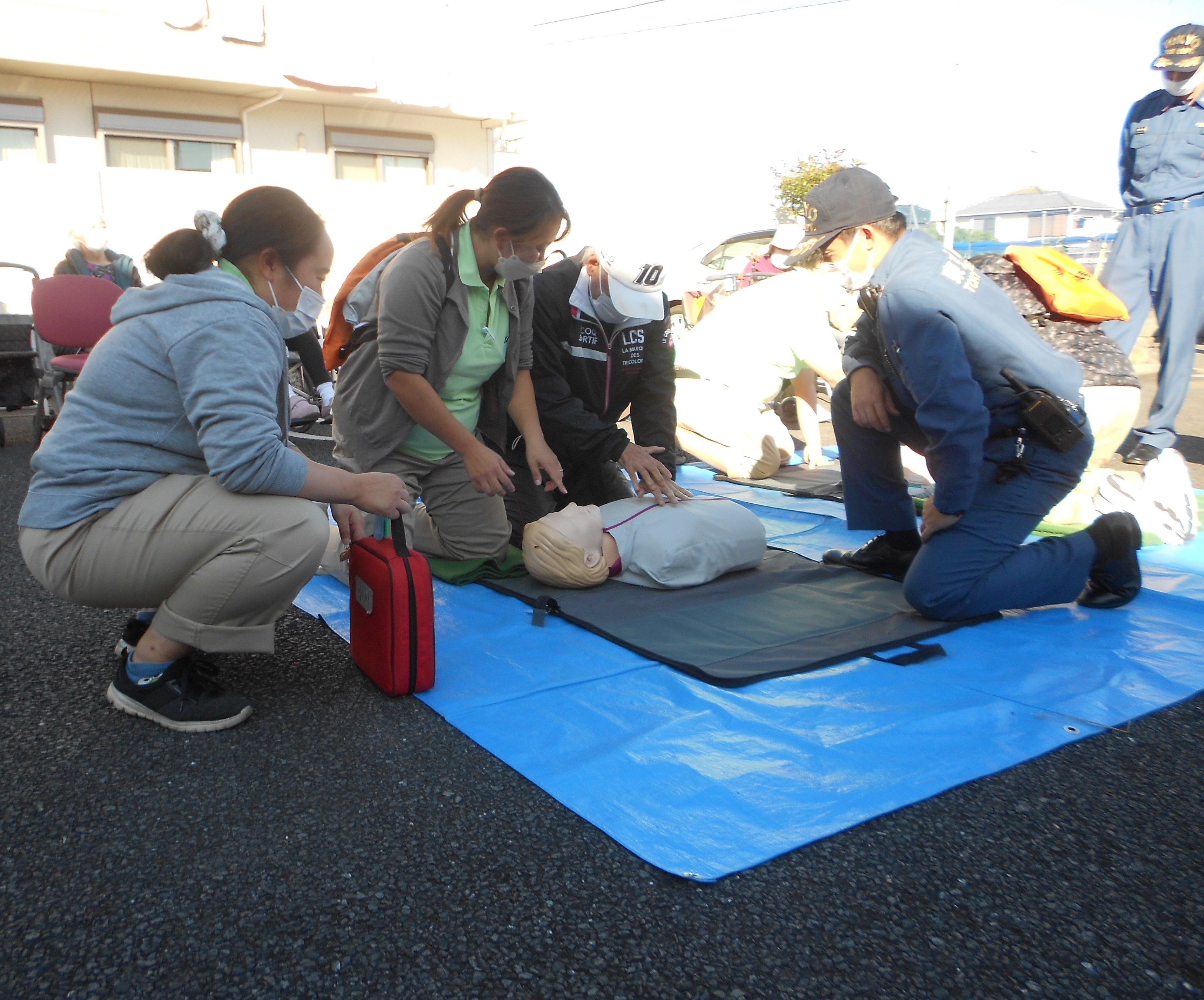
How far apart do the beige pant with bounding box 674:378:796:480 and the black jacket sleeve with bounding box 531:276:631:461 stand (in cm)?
152

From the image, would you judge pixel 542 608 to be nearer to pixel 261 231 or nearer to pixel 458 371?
pixel 458 371

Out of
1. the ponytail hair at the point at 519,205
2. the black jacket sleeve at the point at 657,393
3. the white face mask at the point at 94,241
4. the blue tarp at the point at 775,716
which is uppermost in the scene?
the white face mask at the point at 94,241

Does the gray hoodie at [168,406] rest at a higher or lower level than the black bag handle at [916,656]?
higher

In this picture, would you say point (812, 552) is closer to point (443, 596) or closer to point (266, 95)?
point (443, 596)

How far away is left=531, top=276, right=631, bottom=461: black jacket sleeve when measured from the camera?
10.5 feet

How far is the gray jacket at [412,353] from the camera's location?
2656 mm

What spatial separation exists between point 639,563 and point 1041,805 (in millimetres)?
1478

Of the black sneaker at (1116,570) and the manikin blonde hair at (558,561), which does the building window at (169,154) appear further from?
the black sneaker at (1116,570)

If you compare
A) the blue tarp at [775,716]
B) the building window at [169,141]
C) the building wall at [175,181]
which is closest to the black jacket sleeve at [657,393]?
the blue tarp at [775,716]

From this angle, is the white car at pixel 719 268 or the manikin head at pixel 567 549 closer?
the manikin head at pixel 567 549

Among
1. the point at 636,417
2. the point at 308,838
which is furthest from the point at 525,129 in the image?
the point at 308,838

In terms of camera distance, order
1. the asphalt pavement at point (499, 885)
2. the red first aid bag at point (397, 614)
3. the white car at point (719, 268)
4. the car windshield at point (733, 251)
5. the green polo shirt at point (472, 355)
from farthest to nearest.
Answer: the car windshield at point (733, 251) → the white car at point (719, 268) → the green polo shirt at point (472, 355) → the red first aid bag at point (397, 614) → the asphalt pavement at point (499, 885)

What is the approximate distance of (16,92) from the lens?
11930 mm

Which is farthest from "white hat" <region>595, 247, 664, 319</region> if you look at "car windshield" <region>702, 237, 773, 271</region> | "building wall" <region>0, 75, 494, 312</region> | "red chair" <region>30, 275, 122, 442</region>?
"building wall" <region>0, 75, 494, 312</region>
